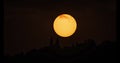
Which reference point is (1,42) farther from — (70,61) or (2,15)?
(70,61)

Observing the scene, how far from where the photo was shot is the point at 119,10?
13.3 feet

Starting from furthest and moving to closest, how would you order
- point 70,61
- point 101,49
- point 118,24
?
point 101,49, point 70,61, point 118,24

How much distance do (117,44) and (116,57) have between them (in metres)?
0.16

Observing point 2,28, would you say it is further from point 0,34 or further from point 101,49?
point 101,49

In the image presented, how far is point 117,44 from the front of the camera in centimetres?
403

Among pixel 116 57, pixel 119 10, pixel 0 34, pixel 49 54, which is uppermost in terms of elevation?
pixel 119 10

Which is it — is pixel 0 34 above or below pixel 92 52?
above

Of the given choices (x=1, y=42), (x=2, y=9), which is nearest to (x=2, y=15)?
(x=2, y=9)

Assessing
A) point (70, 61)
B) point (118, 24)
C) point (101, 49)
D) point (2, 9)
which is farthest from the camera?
point (101, 49)

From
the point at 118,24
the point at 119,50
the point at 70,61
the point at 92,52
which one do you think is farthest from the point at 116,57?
the point at 92,52

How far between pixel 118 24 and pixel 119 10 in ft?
0.59

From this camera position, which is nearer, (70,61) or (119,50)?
(119,50)

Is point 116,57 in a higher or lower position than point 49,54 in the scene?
higher

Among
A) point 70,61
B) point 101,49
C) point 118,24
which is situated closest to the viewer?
point 118,24
